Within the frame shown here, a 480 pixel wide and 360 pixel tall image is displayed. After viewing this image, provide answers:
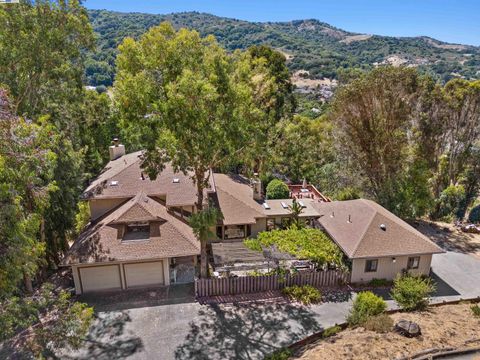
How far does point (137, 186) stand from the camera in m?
24.8

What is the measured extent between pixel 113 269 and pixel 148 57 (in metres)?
11.7

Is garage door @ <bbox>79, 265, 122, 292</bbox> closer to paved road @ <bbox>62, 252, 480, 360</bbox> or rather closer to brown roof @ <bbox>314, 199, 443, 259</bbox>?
paved road @ <bbox>62, 252, 480, 360</bbox>

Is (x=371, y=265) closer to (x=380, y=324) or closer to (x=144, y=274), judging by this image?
(x=380, y=324)

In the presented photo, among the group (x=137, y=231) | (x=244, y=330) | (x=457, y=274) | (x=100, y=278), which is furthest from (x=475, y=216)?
(x=100, y=278)

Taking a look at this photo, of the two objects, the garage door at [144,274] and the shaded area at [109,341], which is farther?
the garage door at [144,274]

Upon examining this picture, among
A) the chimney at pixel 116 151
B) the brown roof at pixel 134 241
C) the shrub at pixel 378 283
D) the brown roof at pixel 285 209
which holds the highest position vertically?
the chimney at pixel 116 151

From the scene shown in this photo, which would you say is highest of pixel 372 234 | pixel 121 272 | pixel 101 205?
pixel 101 205

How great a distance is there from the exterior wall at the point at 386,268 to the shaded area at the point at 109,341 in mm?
12596

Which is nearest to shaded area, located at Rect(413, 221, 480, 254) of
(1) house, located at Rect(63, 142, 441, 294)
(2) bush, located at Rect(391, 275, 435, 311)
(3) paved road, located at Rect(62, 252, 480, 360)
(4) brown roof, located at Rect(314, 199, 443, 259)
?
(3) paved road, located at Rect(62, 252, 480, 360)

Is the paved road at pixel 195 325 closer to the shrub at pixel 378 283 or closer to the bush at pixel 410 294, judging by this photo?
the bush at pixel 410 294

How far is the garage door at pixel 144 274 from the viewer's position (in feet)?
65.6

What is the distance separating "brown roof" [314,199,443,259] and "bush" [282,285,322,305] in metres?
2.89

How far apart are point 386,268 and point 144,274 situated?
563 inches

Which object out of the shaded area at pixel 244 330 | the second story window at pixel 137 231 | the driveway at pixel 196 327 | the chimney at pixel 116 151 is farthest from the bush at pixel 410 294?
the chimney at pixel 116 151
